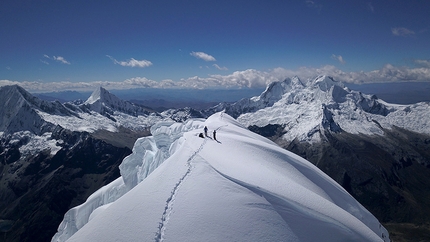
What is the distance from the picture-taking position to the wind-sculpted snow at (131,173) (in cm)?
4375

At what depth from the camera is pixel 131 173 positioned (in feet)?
155

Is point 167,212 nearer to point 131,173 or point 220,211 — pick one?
point 220,211

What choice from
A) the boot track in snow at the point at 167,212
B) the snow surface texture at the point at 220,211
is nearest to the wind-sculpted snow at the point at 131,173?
the snow surface texture at the point at 220,211

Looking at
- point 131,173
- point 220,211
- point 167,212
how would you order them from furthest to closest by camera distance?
point 131,173
point 220,211
point 167,212

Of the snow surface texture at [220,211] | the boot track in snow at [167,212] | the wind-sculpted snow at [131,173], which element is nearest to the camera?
the boot track in snow at [167,212]

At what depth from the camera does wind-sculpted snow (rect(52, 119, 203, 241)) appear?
43750 mm

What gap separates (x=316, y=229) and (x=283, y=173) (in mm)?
10666

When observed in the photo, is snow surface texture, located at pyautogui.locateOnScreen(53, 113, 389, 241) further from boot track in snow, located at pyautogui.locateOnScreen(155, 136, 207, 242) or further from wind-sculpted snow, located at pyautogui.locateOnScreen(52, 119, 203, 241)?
wind-sculpted snow, located at pyautogui.locateOnScreen(52, 119, 203, 241)

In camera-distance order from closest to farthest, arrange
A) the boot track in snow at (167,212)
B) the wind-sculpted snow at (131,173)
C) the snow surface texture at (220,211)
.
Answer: the boot track in snow at (167,212)
the snow surface texture at (220,211)
the wind-sculpted snow at (131,173)

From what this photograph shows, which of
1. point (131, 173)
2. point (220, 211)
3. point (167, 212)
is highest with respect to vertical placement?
point (220, 211)

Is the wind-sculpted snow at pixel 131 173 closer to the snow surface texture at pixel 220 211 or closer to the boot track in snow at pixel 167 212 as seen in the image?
the snow surface texture at pixel 220 211

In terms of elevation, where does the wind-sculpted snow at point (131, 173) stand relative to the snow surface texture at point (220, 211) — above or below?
below

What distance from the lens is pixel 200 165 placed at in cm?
2492

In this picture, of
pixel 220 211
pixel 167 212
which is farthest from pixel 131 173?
pixel 220 211
